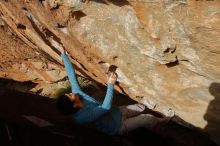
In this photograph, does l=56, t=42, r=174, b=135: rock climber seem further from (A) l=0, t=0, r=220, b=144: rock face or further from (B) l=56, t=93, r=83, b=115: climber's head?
(A) l=0, t=0, r=220, b=144: rock face

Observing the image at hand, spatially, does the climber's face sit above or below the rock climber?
above

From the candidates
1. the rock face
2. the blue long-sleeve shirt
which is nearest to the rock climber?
the blue long-sleeve shirt

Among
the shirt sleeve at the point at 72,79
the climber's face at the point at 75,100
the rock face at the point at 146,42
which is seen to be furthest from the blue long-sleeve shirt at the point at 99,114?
the rock face at the point at 146,42

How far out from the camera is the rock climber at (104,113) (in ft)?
11.1

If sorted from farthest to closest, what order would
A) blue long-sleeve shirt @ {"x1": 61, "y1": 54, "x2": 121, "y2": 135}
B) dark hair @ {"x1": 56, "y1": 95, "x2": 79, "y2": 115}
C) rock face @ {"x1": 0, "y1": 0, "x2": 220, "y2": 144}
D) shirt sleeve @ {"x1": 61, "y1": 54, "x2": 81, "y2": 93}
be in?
shirt sleeve @ {"x1": 61, "y1": 54, "x2": 81, "y2": 93}, blue long-sleeve shirt @ {"x1": 61, "y1": 54, "x2": 121, "y2": 135}, dark hair @ {"x1": 56, "y1": 95, "x2": 79, "y2": 115}, rock face @ {"x1": 0, "y1": 0, "x2": 220, "y2": 144}

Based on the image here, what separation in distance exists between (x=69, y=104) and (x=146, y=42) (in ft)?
3.26

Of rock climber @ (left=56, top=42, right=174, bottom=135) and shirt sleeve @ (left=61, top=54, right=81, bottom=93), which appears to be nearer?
rock climber @ (left=56, top=42, right=174, bottom=135)

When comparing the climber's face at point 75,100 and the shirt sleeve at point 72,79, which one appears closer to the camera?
the climber's face at point 75,100

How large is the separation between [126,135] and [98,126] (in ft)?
1.71

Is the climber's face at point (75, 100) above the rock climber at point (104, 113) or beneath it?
above

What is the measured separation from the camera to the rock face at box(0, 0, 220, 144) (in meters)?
3.10

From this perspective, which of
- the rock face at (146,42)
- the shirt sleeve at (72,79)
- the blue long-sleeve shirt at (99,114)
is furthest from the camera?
the shirt sleeve at (72,79)

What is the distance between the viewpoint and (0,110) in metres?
4.45

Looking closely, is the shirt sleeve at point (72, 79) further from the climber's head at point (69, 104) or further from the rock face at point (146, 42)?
the climber's head at point (69, 104)
